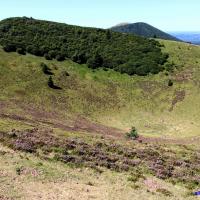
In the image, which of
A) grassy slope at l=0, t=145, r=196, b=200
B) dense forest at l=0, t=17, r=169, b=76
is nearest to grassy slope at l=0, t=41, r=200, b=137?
dense forest at l=0, t=17, r=169, b=76

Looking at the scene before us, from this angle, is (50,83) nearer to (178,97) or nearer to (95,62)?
(95,62)

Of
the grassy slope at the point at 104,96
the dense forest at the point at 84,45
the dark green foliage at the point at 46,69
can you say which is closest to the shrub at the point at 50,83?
the grassy slope at the point at 104,96

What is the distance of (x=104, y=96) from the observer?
86.6 meters

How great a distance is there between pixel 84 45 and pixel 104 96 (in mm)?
27364

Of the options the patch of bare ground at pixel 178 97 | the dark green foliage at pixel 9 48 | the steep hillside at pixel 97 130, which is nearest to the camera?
the steep hillside at pixel 97 130

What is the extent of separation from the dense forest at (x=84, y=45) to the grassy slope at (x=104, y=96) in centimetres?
329

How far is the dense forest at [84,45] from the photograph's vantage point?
3976 inches

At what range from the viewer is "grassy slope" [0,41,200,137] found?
2958 inches

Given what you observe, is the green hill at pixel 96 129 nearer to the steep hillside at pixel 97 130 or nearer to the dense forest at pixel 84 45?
the steep hillside at pixel 97 130

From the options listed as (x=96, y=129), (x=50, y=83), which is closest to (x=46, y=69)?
(x=50, y=83)

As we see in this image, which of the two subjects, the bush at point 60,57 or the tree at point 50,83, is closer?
the tree at point 50,83

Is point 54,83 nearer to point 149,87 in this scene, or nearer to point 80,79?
point 80,79

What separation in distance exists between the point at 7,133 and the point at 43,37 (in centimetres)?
8018

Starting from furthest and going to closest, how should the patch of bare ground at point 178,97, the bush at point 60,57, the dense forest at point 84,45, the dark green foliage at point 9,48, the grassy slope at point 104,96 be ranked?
the dense forest at point 84,45, the bush at point 60,57, the dark green foliage at point 9,48, the patch of bare ground at point 178,97, the grassy slope at point 104,96
